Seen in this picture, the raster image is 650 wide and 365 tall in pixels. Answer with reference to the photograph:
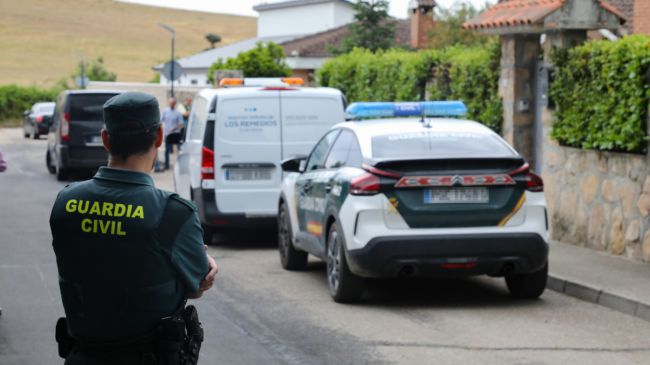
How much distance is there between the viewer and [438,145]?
7.05 meters

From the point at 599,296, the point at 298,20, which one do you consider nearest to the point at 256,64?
the point at 599,296

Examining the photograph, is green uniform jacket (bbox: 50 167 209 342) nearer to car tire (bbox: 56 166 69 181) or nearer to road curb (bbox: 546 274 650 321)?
road curb (bbox: 546 274 650 321)

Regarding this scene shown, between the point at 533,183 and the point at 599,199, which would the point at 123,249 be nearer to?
the point at 533,183

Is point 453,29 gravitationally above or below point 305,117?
above

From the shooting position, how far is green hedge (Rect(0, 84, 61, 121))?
5584 cm

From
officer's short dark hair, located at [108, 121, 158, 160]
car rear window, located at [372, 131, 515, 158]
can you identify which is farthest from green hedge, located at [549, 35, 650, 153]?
officer's short dark hair, located at [108, 121, 158, 160]

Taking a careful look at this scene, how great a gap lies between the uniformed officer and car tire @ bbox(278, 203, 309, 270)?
637 centimetres

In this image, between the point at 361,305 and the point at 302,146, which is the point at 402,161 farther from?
the point at 302,146

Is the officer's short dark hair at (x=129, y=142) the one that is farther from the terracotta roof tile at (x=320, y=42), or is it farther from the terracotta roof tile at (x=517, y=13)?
the terracotta roof tile at (x=320, y=42)

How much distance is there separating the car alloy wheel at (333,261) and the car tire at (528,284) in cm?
155

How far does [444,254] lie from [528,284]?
3.57 feet

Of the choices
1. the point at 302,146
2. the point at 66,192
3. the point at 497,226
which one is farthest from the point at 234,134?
the point at 66,192

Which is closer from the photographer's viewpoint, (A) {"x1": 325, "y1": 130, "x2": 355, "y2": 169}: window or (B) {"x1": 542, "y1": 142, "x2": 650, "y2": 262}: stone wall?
(A) {"x1": 325, "y1": 130, "x2": 355, "y2": 169}: window

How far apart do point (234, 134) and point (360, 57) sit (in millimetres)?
8183
